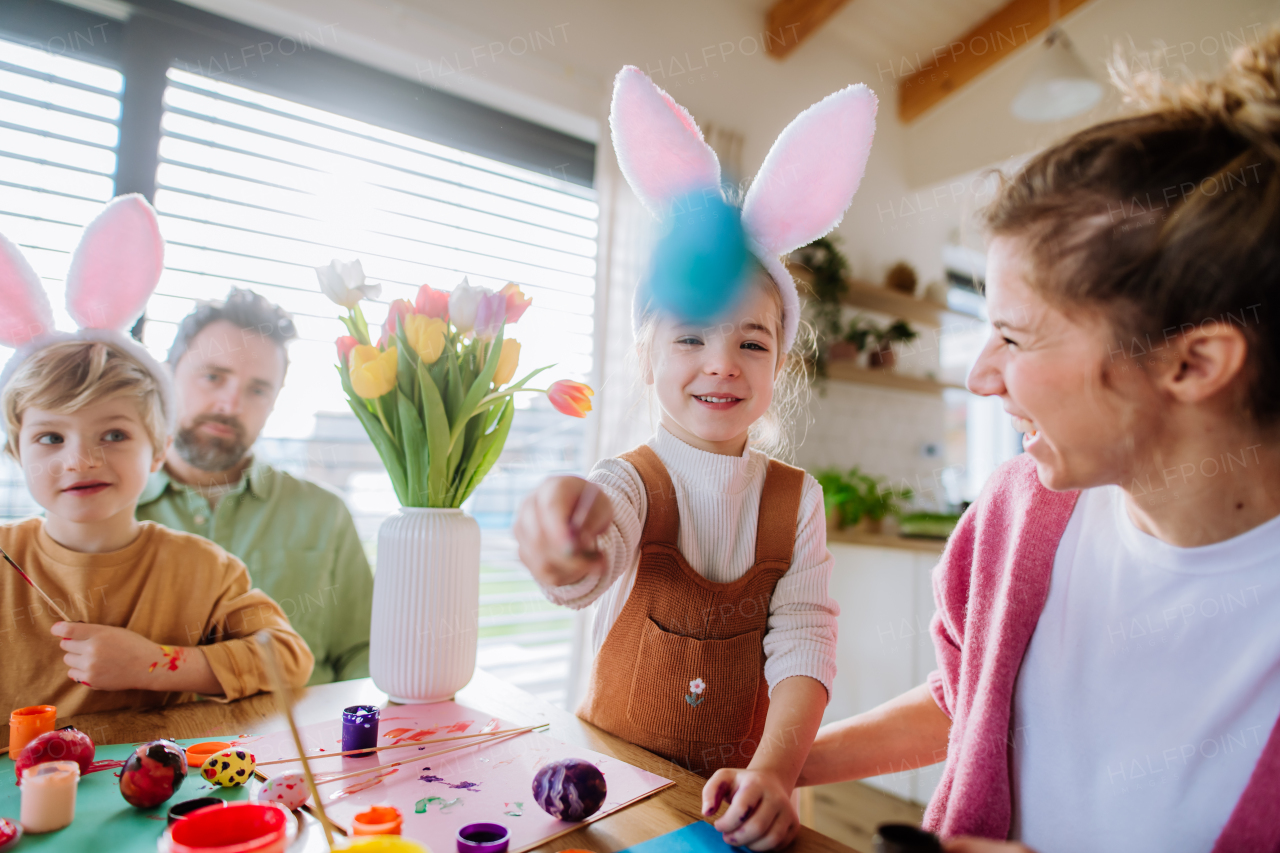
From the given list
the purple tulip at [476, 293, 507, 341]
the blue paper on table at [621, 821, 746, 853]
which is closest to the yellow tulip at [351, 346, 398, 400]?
the purple tulip at [476, 293, 507, 341]

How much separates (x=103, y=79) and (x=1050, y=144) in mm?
2293

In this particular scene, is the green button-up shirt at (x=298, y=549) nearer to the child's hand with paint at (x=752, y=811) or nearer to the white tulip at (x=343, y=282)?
the white tulip at (x=343, y=282)

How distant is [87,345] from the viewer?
980 mm

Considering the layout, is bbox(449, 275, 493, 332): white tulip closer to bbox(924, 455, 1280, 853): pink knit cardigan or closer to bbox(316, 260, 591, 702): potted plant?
bbox(316, 260, 591, 702): potted plant

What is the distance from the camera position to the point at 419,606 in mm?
949

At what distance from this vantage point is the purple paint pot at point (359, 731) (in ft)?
2.49

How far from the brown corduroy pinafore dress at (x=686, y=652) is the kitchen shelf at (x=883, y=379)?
2.69 m

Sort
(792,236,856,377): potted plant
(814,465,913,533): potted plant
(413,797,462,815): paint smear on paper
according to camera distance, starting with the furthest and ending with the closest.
Answer: (792,236,856,377): potted plant, (814,465,913,533): potted plant, (413,797,462,815): paint smear on paper

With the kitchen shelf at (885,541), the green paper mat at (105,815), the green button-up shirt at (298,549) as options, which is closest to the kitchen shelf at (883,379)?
the kitchen shelf at (885,541)

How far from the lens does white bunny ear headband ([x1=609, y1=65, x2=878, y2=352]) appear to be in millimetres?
869

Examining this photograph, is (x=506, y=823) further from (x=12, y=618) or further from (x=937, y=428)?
(x=937, y=428)

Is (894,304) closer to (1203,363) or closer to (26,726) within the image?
(1203,363)

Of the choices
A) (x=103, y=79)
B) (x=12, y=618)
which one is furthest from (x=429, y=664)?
(x=103, y=79)

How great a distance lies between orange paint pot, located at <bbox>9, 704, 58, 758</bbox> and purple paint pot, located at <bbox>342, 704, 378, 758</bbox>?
306 mm
